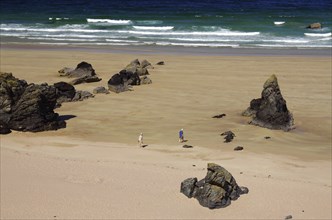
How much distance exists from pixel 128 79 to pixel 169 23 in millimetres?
33068

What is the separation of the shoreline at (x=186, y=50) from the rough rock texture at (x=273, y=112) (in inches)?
764

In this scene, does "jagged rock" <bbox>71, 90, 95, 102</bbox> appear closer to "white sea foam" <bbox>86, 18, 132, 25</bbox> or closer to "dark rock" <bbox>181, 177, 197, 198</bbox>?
"dark rock" <bbox>181, 177, 197, 198</bbox>

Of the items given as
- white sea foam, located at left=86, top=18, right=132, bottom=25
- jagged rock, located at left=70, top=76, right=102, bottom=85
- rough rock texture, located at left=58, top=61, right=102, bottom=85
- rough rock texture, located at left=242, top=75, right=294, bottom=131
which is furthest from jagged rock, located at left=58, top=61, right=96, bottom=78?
white sea foam, located at left=86, top=18, right=132, bottom=25

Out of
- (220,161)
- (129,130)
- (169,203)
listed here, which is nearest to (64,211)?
(169,203)

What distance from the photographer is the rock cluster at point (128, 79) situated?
27.7 m

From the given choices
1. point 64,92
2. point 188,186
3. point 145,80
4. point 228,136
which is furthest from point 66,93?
point 188,186

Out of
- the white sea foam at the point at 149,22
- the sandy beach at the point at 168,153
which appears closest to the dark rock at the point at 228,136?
the sandy beach at the point at 168,153

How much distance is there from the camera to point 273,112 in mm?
21656

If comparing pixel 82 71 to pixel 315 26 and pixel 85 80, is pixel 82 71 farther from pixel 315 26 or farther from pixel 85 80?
pixel 315 26

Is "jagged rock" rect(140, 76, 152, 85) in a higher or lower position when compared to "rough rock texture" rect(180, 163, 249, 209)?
lower

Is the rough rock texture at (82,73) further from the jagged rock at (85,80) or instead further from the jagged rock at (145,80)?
the jagged rock at (145,80)

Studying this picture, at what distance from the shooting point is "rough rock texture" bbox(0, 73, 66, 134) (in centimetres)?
2086

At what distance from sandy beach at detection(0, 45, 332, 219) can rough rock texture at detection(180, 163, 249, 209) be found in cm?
18

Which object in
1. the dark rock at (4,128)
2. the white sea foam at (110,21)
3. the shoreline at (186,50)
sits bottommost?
the white sea foam at (110,21)
